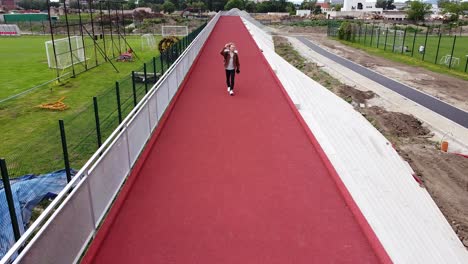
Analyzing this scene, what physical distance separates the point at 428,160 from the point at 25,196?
38.8 ft

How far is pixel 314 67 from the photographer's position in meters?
31.5

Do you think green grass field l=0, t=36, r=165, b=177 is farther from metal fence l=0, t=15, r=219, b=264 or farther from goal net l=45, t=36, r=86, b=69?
goal net l=45, t=36, r=86, b=69

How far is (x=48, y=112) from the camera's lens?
17031 millimetres

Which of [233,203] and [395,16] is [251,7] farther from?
[233,203]

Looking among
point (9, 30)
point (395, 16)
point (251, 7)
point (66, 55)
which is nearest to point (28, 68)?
point (66, 55)

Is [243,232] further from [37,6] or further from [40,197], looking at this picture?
[37,6]

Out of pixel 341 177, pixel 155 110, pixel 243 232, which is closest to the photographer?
pixel 243 232

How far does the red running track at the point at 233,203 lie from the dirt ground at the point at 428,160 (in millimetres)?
3613

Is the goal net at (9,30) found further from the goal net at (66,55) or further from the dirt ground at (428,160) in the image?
the dirt ground at (428,160)

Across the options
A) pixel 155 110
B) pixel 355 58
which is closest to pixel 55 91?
pixel 155 110

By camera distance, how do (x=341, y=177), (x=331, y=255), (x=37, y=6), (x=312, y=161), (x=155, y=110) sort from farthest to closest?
(x=37, y=6), (x=155, y=110), (x=312, y=161), (x=341, y=177), (x=331, y=255)

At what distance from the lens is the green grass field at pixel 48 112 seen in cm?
1102

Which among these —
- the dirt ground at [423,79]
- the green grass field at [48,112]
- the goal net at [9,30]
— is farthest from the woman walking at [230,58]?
the goal net at [9,30]

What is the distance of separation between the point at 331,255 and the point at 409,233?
2.81 m
